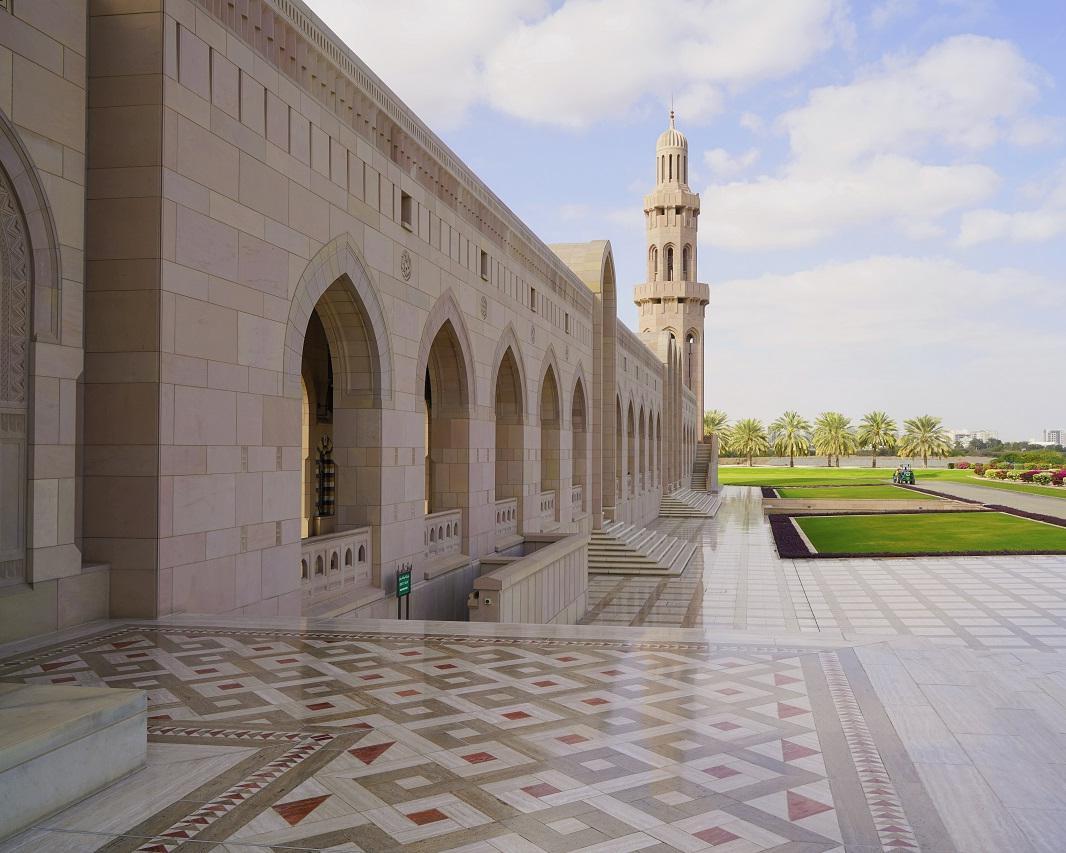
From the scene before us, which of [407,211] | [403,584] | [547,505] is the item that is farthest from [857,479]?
[403,584]

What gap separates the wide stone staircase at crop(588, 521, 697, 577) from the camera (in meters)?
17.7

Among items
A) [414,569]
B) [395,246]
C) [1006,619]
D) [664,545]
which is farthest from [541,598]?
[664,545]

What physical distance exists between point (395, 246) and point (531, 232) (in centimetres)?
583

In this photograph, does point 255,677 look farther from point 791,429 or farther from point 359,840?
point 791,429

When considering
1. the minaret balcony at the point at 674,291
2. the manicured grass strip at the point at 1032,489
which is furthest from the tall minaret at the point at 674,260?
the manicured grass strip at the point at 1032,489

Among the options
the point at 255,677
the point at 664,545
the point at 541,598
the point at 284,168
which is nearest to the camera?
the point at 255,677

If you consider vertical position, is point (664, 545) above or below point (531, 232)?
below

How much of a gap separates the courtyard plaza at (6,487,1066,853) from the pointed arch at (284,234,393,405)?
128 inches

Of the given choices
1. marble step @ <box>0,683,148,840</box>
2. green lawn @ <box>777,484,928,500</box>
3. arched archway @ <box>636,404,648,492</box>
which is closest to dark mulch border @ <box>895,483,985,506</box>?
green lawn @ <box>777,484,928,500</box>

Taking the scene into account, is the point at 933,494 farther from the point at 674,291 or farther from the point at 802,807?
the point at 802,807

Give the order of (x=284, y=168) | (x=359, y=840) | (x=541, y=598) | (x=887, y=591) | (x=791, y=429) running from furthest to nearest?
(x=791, y=429) → (x=887, y=591) → (x=541, y=598) → (x=284, y=168) → (x=359, y=840)

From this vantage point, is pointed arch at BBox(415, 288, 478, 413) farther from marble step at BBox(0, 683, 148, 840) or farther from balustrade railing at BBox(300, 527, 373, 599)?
marble step at BBox(0, 683, 148, 840)

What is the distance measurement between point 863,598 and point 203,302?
11154mm

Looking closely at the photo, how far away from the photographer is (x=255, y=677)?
4.94m
